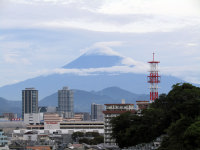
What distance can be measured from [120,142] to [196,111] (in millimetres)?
15971

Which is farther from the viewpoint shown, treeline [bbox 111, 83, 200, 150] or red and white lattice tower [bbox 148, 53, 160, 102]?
red and white lattice tower [bbox 148, 53, 160, 102]

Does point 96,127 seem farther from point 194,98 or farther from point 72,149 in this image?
point 194,98

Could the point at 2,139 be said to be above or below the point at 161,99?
below

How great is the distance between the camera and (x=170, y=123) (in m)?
56.8

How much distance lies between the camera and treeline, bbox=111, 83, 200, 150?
144 ft

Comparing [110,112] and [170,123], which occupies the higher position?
[110,112]

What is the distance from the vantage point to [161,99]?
64.9 metres

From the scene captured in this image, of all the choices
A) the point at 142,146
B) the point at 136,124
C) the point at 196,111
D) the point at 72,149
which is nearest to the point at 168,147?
the point at 196,111

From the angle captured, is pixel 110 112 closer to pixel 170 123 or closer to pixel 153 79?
pixel 153 79

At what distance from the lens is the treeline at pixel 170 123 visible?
43.8 m

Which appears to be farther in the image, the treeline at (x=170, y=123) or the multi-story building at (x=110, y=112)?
the multi-story building at (x=110, y=112)

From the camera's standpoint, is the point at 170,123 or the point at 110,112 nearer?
the point at 170,123

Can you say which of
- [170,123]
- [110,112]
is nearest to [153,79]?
[110,112]

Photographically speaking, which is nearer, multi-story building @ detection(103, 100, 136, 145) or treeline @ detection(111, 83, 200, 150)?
treeline @ detection(111, 83, 200, 150)
